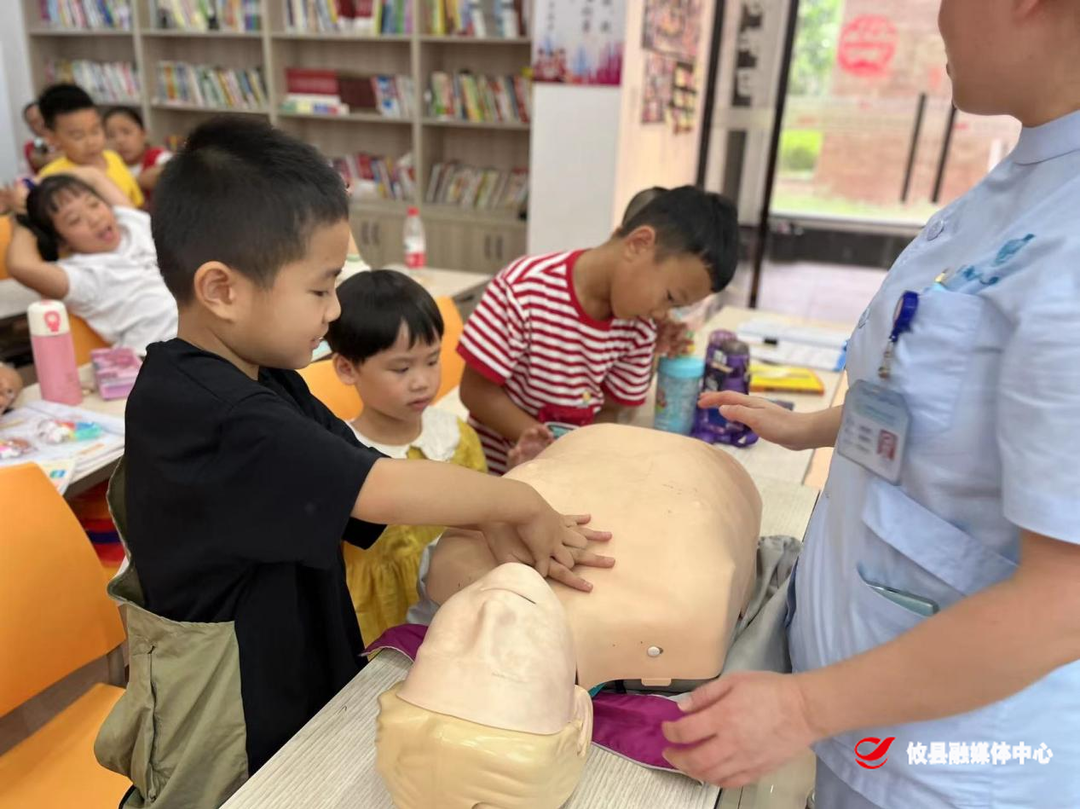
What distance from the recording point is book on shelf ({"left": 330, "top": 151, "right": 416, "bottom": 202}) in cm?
500

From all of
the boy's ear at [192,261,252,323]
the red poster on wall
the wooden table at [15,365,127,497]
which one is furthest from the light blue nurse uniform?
the red poster on wall

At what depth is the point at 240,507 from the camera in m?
0.76

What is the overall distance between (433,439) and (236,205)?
768mm

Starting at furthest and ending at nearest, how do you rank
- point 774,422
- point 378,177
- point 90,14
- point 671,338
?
point 90,14 → point 378,177 → point 671,338 → point 774,422

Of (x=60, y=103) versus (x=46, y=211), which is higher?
(x=60, y=103)

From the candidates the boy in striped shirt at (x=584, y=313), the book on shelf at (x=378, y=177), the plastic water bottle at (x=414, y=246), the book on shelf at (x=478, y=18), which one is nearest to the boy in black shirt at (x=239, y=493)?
the boy in striped shirt at (x=584, y=313)

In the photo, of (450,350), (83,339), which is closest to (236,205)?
(450,350)

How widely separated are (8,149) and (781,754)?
676cm

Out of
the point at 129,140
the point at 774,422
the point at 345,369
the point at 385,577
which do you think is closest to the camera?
the point at 774,422

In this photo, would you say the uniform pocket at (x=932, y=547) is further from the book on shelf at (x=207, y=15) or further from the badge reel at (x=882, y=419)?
the book on shelf at (x=207, y=15)

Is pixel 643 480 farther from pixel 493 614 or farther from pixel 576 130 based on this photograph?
pixel 576 130

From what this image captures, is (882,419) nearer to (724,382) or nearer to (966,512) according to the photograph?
(966,512)

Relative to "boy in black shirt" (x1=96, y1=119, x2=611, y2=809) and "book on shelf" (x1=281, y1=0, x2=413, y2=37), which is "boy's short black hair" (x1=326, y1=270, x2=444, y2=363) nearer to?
"boy in black shirt" (x1=96, y1=119, x2=611, y2=809)

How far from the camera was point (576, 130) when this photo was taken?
12.6 ft
